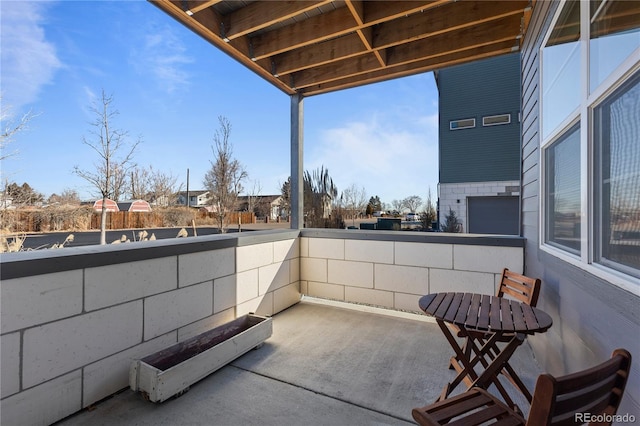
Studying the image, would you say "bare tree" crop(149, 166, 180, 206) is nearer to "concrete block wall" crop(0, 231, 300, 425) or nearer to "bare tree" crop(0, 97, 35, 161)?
"bare tree" crop(0, 97, 35, 161)

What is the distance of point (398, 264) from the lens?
3348mm

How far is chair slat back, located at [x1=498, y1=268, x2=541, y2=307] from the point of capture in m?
1.92

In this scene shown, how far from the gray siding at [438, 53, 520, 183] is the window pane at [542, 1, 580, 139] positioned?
8746 millimetres

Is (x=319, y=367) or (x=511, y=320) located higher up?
(x=511, y=320)

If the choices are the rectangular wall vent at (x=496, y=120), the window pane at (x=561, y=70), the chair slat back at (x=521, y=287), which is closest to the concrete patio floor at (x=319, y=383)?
the chair slat back at (x=521, y=287)

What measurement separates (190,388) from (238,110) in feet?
32.6

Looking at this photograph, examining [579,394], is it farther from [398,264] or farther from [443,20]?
[443,20]

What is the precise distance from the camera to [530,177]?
277 centimetres

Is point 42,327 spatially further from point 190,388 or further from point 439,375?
point 439,375

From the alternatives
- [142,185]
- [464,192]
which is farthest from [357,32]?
[142,185]

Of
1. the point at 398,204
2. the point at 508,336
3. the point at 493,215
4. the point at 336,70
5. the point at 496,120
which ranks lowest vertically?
the point at 508,336

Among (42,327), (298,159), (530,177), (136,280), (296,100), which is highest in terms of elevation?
(296,100)

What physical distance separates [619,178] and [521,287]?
1.18 m

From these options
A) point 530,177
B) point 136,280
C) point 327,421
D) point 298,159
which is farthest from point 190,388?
point 530,177
